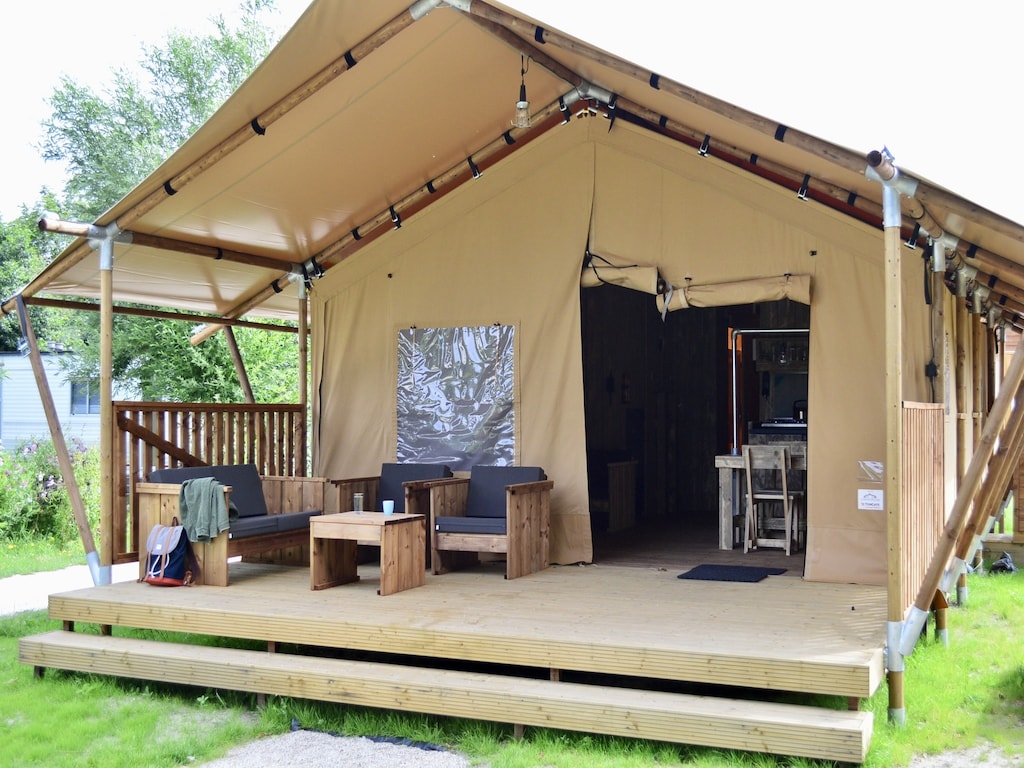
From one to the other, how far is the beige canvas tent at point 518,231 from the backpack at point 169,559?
1.77 meters

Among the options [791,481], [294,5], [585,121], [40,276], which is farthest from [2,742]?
[294,5]

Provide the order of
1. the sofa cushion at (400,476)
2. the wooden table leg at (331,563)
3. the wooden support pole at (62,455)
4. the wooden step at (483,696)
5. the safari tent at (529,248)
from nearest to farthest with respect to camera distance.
A: the wooden step at (483,696)
the safari tent at (529,248)
the wooden table leg at (331,563)
the wooden support pole at (62,455)
the sofa cushion at (400,476)

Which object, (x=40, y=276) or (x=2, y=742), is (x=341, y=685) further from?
(x=40, y=276)

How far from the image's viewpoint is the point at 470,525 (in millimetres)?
6793

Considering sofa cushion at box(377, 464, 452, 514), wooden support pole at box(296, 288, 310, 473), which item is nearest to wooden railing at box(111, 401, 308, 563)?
wooden support pole at box(296, 288, 310, 473)

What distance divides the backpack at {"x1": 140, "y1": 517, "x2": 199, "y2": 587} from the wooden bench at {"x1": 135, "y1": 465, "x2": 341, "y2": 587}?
0.08 meters

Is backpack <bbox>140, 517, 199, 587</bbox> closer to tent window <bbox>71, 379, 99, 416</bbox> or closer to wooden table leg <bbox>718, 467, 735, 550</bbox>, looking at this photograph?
wooden table leg <bbox>718, 467, 735, 550</bbox>

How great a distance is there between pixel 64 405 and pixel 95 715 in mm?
17400

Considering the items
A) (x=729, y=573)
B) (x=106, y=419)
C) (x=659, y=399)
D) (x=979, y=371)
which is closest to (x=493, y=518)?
(x=729, y=573)

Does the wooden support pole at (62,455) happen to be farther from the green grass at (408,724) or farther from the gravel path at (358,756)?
the gravel path at (358,756)

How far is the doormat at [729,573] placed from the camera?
6.57 m

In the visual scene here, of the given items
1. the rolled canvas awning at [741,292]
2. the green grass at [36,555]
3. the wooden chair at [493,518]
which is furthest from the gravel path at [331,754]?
the green grass at [36,555]

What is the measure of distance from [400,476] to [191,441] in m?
1.89

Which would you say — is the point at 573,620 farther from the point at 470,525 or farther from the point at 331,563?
the point at 331,563
